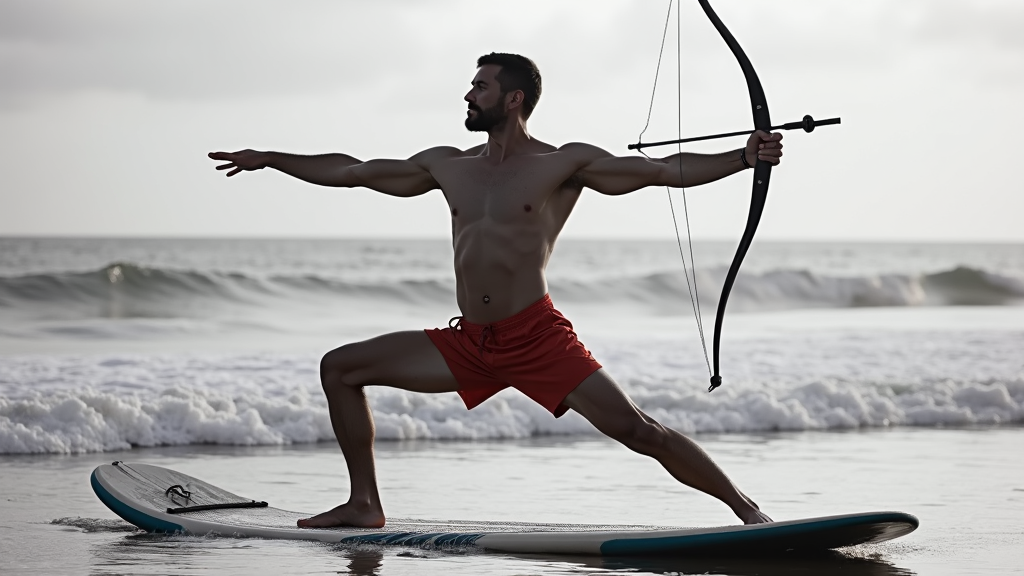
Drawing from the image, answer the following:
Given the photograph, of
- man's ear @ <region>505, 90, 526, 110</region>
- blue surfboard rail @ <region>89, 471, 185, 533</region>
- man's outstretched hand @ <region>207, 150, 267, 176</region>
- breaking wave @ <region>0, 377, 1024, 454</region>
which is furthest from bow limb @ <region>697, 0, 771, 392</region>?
breaking wave @ <region>0, 377, 1024, 454</region>

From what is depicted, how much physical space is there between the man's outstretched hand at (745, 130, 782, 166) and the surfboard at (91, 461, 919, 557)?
127cm

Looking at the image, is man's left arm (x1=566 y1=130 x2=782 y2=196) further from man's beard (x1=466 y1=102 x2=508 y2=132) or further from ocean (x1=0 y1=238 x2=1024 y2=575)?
ocean (x1=0 y1=238 x2=1024 y2=575)

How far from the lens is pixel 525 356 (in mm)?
5094

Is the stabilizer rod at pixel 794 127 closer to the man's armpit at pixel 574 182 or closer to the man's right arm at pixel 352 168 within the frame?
the man's armpit at pixel 574 182

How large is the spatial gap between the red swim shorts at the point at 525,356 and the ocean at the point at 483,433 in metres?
0.64

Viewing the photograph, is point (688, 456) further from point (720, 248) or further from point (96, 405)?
point (720, 248)

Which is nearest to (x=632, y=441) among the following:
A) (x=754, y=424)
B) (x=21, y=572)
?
(x=21, y=572)

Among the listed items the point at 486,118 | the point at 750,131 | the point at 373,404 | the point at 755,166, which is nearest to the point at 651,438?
the point at 755,166

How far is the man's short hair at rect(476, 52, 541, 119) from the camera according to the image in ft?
17.3

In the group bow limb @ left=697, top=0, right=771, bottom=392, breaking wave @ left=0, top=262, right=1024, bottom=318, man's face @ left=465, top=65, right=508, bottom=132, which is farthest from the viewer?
breaking wave @ left=0, top=262, right=1024, bottom=318

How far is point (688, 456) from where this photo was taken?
495cm

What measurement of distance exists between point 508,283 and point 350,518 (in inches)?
47.9

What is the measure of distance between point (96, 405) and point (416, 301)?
14.6 meters

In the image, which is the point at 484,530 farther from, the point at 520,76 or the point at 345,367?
the point at 520,76
